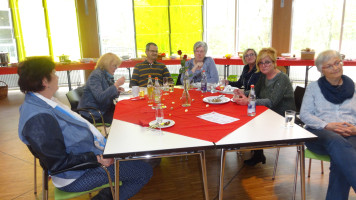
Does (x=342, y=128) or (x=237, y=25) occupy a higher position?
(x=237, y=25)

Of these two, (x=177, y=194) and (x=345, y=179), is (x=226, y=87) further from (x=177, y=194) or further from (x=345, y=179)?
(x=345, y=179)

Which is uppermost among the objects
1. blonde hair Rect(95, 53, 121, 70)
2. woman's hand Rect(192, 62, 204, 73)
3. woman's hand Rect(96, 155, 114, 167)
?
blonde hair Rect(95, 53, 121, 70)

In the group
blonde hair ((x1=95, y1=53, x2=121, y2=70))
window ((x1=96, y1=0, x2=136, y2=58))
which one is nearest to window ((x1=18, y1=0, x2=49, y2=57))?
window ((x1=96, y1=0, x2=136, y2=58))

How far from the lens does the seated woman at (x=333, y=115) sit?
1.85 metres

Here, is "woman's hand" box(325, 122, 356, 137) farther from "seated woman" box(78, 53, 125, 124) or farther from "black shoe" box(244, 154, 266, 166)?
"seated woman" box(78, 53, 125, 124)

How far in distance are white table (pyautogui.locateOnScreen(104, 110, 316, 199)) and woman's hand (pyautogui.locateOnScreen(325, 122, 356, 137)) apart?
0.40 meters

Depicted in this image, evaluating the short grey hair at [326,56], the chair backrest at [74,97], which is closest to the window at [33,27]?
the chair backrest at [74,97]

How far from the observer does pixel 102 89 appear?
294 centimetres

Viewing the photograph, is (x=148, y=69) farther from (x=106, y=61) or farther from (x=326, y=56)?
(x=326, y=56)

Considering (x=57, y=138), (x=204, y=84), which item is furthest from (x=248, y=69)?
(x=57, y=138)

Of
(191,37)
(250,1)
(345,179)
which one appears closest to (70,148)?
(345,179)

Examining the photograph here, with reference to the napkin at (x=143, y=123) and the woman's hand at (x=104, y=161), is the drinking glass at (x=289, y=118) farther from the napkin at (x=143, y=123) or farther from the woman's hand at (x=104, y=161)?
the woman's hand at (x=104, y=161)

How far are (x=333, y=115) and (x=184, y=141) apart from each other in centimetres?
137

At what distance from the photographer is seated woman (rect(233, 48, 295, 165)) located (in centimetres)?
253
